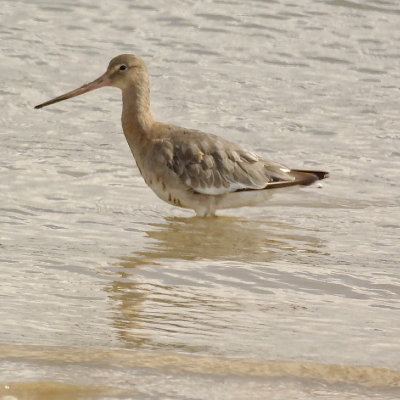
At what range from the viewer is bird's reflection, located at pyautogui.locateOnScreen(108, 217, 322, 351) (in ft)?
21.0

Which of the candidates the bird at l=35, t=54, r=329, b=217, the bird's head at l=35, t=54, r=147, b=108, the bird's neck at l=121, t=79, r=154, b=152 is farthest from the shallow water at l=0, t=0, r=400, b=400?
the bird's head at l=35, t=54, r=147, b=108

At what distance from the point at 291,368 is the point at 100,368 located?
831 mm

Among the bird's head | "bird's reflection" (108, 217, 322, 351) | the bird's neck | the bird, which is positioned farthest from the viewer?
the bird's head

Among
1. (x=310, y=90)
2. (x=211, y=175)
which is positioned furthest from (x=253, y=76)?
(x=211, y=175)

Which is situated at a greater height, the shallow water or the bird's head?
the bird's head

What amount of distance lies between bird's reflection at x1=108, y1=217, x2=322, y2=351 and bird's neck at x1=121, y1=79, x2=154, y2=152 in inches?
27.0

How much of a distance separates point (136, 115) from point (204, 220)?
0.94 meters

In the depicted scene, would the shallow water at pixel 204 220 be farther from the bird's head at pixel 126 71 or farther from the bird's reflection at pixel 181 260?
the bird's head at pixel 126 71

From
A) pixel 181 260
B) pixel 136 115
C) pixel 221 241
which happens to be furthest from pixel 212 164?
pixel 181 260

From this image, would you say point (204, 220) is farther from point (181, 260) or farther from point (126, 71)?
point (181, 260)

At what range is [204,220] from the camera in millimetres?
9219

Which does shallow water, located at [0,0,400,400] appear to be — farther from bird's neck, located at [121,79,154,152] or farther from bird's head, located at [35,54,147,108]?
bird's head, located at [35,54,147,108]

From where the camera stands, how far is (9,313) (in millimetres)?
6297

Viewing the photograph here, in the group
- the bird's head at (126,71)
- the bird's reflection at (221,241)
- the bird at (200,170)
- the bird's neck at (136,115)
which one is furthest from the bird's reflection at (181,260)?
the bird's head at (126,71)
